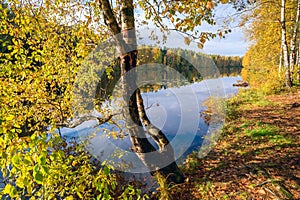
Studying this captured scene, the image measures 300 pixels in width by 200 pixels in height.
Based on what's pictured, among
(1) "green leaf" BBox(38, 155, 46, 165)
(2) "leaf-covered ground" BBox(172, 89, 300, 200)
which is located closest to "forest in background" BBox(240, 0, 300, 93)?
(2) "leaf-covered ground" BBox(172, 89, 300, 200)

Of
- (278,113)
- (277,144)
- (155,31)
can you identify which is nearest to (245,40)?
(278,113)

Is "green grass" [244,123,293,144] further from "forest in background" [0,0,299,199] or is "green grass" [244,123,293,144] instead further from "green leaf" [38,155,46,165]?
"green leaf" [38,155,46,165]

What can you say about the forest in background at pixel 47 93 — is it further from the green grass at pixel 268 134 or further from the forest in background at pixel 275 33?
the forest in background at pixel 275 33

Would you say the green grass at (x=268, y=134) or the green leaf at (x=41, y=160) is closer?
the green leaf at (x=41, y=160)

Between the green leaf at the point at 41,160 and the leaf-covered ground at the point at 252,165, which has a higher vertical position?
the green leaf at the point at 41,160

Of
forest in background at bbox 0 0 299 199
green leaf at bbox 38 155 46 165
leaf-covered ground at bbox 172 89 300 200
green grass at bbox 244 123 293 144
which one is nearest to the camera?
green leaf at bbox 38 155 46 165

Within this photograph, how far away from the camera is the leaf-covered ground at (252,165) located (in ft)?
13.5

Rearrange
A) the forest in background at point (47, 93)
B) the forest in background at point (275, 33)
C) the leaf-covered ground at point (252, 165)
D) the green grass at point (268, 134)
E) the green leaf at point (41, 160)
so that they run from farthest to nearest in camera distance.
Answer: the forest in background at point (275, 33)
the green grass at point (268, 134)
the leaf-covered ground at point (252, 165)
the forest in background at point (47, 93)
the green leaf at point (41, 160)

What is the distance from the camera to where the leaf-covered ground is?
413 centimetres

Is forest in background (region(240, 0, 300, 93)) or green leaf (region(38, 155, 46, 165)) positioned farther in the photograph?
forest in background (region(240, 0, 300, 93))

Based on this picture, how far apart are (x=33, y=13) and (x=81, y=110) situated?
11.4 feet

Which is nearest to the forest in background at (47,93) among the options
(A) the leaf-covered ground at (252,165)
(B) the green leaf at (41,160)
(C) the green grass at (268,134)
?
(B) the green leaf at (41,160)

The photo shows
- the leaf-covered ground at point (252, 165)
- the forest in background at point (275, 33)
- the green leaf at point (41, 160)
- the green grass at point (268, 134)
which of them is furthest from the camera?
the forest in background at point (275, 33)

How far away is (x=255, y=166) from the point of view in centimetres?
498
